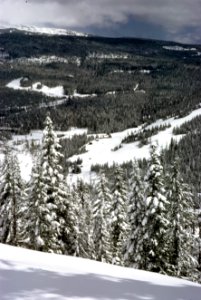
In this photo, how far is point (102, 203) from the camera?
42.7 m

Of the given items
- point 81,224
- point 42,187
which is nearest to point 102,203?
point 81,224

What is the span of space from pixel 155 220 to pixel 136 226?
115 inches

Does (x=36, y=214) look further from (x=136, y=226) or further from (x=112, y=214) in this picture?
(x=112, y=214)

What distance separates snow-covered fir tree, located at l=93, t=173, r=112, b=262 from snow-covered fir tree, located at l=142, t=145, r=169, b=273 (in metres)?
9.08

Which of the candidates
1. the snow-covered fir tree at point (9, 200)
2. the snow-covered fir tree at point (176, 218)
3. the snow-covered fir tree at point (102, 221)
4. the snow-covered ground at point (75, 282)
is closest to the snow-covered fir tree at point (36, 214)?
the snow-covered fir tree at point (9, 200)

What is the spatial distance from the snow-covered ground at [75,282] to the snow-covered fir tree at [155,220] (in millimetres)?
16886

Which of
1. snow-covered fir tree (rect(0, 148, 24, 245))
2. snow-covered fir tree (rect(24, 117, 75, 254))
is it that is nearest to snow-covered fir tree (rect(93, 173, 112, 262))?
snow-covered fir tree (rect(0, 148, 24, 245))

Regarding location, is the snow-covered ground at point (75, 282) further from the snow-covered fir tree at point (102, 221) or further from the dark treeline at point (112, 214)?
the snow-covered fir tree at point (102, 221)

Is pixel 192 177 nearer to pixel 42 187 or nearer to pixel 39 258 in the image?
pixel 42 187

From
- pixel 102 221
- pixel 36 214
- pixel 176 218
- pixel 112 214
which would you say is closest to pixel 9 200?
pixel 36 214

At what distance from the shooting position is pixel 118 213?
40625mm

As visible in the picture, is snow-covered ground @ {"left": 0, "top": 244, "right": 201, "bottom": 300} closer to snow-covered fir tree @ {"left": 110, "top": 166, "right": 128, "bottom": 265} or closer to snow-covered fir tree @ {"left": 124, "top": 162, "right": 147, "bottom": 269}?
snow-covered fir tree @ {"left": 124, "top": 162, "right": 147, "bottom": 269}

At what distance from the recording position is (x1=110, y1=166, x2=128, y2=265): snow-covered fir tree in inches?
1576

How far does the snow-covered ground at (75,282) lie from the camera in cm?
994
